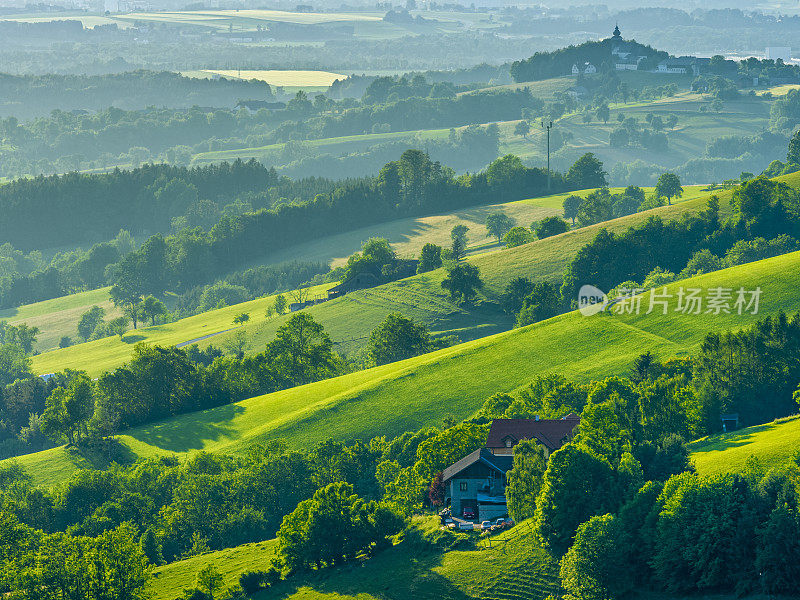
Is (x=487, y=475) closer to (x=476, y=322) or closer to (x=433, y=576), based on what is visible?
(x=433, y=576)

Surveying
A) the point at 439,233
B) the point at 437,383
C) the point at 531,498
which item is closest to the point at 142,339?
the point at 439,233

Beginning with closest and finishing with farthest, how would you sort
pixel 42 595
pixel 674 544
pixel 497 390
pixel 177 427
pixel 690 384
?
1. pixel 674 544
2. pixel 42 595
3. pixel 690 384
4. pixel 497 390
5. pixel 177 427

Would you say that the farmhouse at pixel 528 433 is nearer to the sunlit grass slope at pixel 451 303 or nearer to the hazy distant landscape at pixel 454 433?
the hazy distant landscape at pixel 454 433

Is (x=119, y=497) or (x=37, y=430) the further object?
(x=37, y=430)

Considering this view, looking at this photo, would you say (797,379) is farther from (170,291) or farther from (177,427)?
(170,291)

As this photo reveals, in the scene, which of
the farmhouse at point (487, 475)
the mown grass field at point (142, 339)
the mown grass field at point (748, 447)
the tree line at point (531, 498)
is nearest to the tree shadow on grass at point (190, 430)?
the tree line at point (531, 498)

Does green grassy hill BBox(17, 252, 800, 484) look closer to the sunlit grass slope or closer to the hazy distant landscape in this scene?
the hazy distant landscape

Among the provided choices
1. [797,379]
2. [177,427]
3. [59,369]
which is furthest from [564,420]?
[59,369]
